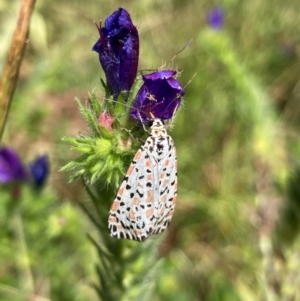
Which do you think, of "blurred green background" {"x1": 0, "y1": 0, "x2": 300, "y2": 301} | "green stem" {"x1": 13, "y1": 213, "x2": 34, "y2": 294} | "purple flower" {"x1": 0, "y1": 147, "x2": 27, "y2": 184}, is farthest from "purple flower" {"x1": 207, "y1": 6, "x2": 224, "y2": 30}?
"green stem" {"x1": 13, "y1": 213, "x2": 34, "y2": 294}

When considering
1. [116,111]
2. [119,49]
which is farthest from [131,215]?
[119,49]

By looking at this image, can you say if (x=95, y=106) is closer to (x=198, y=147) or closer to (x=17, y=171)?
(x=17, y=171)

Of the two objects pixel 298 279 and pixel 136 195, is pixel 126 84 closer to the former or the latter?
pixel 136 195

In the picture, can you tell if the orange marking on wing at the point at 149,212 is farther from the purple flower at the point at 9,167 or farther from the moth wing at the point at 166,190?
the purple flower at the point at 9,167

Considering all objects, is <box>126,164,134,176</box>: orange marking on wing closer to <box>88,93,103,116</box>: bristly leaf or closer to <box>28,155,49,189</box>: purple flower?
<box>88,93,103,116</box>: bristly leaf

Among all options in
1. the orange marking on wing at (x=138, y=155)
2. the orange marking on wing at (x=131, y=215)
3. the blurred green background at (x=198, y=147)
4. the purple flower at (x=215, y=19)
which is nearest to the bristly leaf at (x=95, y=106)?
the orange marking on wing at (x=138, y=155)

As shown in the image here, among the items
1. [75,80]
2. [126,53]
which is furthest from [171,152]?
[75,80]
